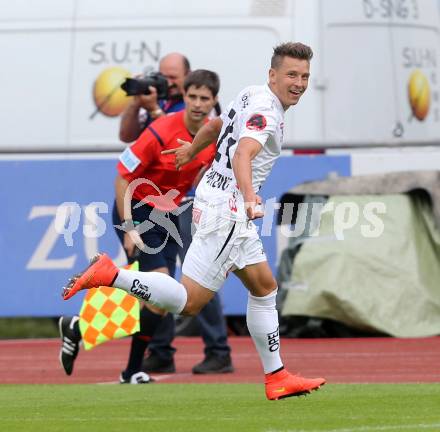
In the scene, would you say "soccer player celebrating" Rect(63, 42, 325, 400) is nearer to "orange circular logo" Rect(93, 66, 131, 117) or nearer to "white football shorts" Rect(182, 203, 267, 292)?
"white football shorts" Rect(182, 203, 267, 292)

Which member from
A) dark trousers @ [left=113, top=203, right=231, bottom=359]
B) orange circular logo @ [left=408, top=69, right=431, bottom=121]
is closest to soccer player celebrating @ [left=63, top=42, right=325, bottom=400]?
dark trousers @ [left=113, top=203, right=231, bottom=359]

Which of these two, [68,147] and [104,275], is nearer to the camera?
[104,275]

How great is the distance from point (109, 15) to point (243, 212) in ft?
22.2

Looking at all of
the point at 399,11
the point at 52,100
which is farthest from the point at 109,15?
the point at 399,11

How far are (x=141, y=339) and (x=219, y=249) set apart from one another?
1939 mm

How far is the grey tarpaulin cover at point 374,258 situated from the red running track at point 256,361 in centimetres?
26

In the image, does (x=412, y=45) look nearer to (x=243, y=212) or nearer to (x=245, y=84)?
(x=245, y=84)

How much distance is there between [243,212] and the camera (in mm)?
8750

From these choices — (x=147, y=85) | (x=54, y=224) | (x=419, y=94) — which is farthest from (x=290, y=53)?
(x=419, y=94)

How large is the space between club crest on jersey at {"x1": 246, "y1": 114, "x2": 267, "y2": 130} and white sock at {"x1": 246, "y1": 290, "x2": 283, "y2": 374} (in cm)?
106

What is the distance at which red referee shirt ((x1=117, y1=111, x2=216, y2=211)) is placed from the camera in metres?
10.5

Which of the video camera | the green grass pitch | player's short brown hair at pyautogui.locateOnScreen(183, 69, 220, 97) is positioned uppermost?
the video camera

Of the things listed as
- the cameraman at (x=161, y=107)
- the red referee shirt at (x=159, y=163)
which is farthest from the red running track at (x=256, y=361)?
the cameraman at (x=161, y=107)

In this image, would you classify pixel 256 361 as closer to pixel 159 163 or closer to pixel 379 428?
pixel 159 163
